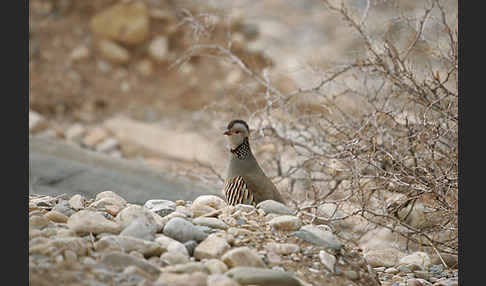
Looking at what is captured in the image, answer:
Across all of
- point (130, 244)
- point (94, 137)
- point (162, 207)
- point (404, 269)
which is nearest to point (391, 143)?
point (404, 269)

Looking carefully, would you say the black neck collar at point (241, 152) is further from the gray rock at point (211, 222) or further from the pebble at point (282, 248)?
the pebble at point (282, 248)

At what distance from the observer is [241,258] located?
11.1 ft

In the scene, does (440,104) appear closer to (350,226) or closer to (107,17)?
(350,226)

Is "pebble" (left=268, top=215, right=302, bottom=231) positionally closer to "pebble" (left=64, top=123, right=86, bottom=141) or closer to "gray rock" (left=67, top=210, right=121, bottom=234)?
"gray rock" (left=67, top=210, right=121, bottom=234)

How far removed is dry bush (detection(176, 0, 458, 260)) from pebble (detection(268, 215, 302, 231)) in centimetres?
67

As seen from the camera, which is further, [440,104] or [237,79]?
[237,79]

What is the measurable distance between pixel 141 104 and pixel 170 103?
0.63 m

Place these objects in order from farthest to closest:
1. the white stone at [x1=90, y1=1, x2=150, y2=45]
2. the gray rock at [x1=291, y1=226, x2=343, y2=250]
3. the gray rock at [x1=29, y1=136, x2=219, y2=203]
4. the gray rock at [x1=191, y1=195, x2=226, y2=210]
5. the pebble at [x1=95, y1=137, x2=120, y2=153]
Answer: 1. the white stone at [x1=90, y1=1, x2=150, y2=45]
2. the pebble at [x1=95, y1=137, x2=120, y2=153]
3. the gray rock at [x1=29, y1=136, x2=219, y2=203]
4. the gray rock at [x1=191, y1=195, x2=226, y2=210]
5. the gray rock at [x1=291, y1=226, x2=343, y2=250]

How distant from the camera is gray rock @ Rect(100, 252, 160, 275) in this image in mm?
3180

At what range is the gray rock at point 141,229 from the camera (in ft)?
11.8

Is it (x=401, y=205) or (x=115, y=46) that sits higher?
(x=115, y=46)

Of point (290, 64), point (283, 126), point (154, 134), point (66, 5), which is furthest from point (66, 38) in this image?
point (283, 126)

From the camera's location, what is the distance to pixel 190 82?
1301cm

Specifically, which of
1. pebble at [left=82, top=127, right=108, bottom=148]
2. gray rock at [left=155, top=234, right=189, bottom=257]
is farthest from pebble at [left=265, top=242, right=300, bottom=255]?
pebble at [left=82, top=127, right=108, bottom=148]
